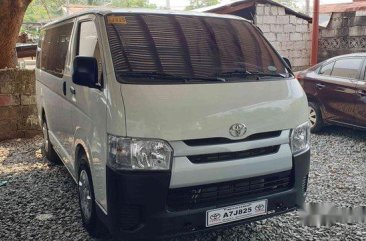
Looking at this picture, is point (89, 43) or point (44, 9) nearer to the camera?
point (89, 43)

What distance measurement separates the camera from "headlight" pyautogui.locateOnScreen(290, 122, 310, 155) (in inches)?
117

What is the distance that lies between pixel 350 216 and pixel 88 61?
2702 millimetres

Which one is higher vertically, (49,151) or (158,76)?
(158,76)

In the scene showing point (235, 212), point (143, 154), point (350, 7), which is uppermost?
point (350, 7)

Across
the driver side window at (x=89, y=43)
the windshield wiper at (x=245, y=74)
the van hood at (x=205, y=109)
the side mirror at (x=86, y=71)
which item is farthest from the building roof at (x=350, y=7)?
the side mirror at (x=86, y=71)

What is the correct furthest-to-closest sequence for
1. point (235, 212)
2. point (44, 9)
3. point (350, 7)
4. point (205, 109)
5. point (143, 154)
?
1. point (44, 9)
2. point (350, 7)
3. point (235, 212)
4. point (205, 109)
5. point (143, 154)

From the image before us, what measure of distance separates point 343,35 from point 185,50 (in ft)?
33.6

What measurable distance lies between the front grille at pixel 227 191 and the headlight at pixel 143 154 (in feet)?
0.70

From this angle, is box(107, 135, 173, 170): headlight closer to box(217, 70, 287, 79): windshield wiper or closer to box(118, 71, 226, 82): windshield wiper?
box(118, 71, 226, 82): windshield wiper

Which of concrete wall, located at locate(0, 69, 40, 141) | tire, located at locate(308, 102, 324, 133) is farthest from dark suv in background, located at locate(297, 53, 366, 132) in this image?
concrete wall, located at locate(0, 69, 40, 141)

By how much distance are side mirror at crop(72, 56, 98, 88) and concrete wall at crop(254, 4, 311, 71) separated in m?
9.98

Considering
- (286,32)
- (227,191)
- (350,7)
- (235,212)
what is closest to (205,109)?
(227,191)

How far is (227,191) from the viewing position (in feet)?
8.98

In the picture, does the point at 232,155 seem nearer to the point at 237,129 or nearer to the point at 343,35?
the point at 237,129
